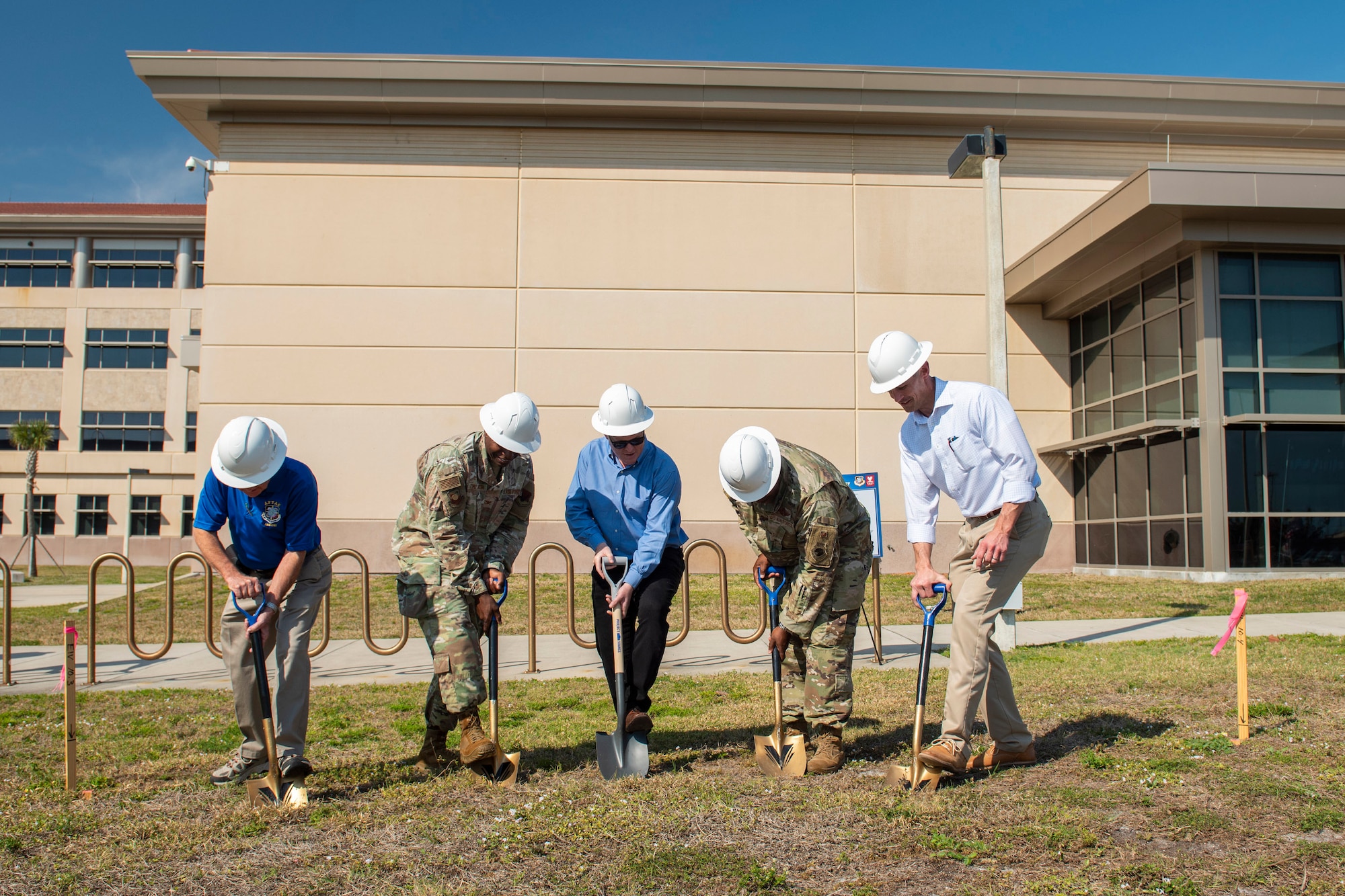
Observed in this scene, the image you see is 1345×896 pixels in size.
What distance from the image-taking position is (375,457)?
17953mm

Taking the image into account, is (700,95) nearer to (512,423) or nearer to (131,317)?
(512,423)

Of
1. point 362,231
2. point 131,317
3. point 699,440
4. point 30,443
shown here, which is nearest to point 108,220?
point 131,317

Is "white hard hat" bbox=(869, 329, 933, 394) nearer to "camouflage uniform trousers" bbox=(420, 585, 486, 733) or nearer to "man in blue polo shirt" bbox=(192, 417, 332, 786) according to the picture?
"camouflage uniform trousers" bbox=(420, 585, 486, 733)

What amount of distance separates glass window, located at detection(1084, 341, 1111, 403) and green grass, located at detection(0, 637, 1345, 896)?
40.1 ft

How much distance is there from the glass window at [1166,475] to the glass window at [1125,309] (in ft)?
7.22

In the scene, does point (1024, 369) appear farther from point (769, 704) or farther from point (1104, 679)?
point (769, 704)

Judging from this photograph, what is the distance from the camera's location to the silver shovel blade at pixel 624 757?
4.62 m

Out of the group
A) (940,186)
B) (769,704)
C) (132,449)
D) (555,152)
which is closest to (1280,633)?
(769,704)

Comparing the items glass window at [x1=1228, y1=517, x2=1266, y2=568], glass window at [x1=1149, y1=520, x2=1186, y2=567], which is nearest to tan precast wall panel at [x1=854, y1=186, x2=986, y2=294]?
glass window at [x1=1149, y1=520, x2=1186, y2=567]

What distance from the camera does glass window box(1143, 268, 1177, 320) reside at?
15.5m

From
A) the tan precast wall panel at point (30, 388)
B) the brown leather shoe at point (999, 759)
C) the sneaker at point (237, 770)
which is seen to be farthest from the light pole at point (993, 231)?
the tan precast wall panel at point (30, 388)

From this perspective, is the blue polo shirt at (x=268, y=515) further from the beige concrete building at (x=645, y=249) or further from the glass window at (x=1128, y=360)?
the glass window at (x=1128, y=360)

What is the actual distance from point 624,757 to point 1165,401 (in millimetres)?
13907

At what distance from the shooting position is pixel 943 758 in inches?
163
